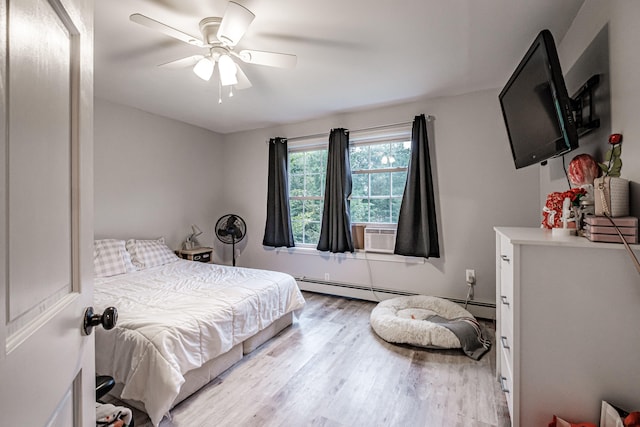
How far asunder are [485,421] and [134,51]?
3.47m

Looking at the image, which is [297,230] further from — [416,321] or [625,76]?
[625,76]

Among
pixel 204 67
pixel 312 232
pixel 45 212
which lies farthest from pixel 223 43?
pixel 312 232

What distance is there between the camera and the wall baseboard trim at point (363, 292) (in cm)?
303

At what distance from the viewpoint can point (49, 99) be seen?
21.9 inches

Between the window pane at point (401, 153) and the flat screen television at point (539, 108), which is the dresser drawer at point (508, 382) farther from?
the window pane at point (401, 153)

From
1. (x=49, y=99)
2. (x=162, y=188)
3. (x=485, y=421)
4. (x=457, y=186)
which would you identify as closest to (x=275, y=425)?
(x=485, y=421)

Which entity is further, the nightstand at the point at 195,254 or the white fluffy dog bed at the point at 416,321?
the nightstand at the point at 195,254

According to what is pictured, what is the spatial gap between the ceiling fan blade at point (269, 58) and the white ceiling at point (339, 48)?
0.58 ft

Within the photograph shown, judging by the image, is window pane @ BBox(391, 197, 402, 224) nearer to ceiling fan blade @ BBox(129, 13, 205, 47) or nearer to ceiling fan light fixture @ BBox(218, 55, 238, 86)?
ceiling fan light fixture @ BBox(218, 55, 238, 86)

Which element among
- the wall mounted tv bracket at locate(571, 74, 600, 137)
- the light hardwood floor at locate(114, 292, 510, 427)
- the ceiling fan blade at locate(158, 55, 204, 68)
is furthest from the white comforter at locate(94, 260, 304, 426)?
the wall mounted tv bracket at locate(571, 74, 600, 137)

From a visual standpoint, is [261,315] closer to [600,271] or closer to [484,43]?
[600,271]

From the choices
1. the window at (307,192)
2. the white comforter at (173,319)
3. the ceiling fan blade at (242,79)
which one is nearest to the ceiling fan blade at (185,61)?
the ceiling fan blade at (242,79)

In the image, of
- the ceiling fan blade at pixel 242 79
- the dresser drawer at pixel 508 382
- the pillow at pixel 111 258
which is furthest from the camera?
the pillow at pixel 111 258

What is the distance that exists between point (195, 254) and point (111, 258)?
3.48 ft
